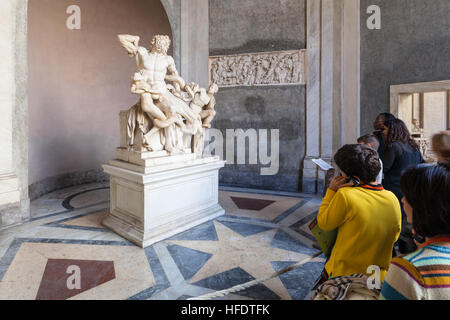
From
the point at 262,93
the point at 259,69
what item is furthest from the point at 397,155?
the point at 259,69

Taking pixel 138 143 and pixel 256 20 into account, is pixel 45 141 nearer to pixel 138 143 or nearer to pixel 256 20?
pixel 138 143

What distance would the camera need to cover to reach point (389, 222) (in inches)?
72.9

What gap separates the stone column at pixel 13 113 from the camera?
441 centimetres

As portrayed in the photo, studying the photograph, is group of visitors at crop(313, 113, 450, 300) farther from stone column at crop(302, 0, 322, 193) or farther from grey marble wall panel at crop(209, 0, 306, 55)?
grey marble wall panel at crop(209, 0, 306, 55)

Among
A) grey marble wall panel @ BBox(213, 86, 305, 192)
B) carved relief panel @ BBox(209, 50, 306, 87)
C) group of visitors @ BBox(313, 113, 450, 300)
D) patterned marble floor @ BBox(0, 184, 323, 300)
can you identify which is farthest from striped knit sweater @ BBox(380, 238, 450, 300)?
carved relief panel @ BBox(209, 50, 306, 87)

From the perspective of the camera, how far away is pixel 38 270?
3188 mm

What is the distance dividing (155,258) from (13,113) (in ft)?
10.1

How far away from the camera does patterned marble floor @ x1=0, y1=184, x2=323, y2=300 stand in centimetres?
284

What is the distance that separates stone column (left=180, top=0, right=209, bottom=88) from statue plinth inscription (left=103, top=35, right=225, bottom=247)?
3190 millimetres

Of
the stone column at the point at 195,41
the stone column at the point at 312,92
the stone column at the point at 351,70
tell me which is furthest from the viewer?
the stone column at the point at 195,41

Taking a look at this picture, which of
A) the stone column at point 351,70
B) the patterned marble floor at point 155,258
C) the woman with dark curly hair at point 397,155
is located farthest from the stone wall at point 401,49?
the woman with dark curly hair at point 397,155

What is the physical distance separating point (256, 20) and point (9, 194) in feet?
20.2

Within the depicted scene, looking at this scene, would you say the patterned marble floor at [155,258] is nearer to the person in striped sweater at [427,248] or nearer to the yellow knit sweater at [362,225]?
the yellow knit sweater at [362,225]

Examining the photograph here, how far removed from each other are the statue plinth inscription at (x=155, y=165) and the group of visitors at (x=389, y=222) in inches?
A: 99.7
